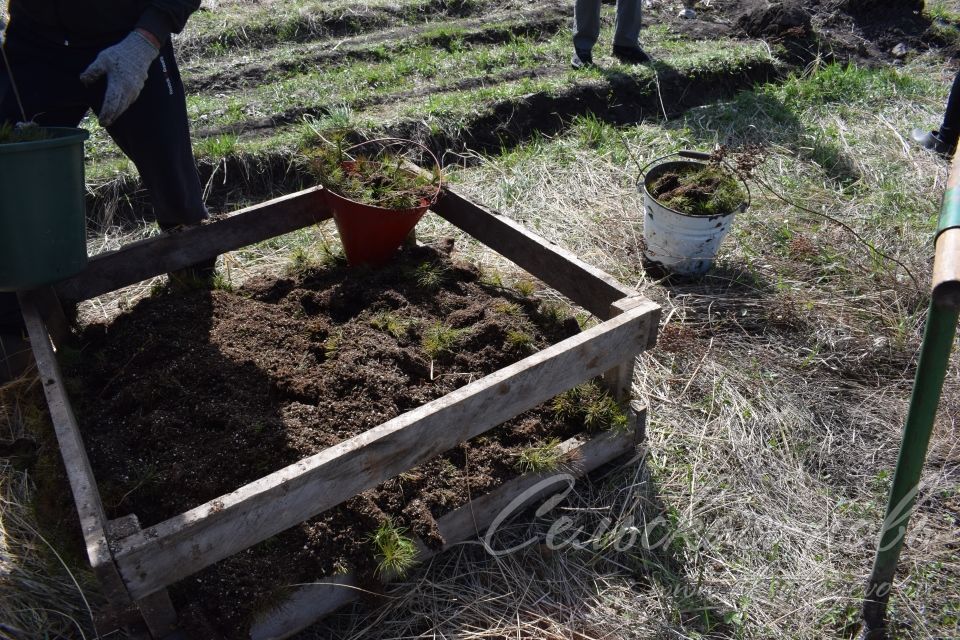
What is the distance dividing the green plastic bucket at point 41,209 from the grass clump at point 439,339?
1346 mm

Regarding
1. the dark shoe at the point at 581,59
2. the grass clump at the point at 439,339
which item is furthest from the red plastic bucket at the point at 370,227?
the dark shoe at the point at 581,59

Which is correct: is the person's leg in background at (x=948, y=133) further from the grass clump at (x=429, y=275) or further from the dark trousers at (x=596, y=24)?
the grass clump at (x=429, y=275)

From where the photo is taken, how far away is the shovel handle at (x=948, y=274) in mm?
1538

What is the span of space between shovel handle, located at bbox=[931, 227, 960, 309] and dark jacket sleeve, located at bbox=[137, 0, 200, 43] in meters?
2.84

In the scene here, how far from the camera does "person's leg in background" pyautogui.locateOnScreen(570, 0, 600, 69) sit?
682cm

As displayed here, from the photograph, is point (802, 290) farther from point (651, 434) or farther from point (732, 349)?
point (651, 434)

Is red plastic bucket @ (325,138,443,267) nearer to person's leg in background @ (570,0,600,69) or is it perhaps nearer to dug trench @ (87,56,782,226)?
dug trench @ (87,56,782,226)

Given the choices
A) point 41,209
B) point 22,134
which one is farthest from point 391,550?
point 22,134

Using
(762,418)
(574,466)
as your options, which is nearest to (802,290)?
(762,418)

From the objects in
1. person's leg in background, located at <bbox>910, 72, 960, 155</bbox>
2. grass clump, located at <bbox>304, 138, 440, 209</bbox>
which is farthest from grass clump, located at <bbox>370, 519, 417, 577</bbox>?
person's leg in background, located at <bbox>910, 72, 960, 155</bbox>

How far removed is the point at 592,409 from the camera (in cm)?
274

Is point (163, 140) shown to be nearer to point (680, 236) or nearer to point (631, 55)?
point (680, 236)

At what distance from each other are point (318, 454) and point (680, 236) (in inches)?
104

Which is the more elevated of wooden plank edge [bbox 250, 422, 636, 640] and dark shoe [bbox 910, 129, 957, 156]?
wooden plank edge [bbox 250, 422, 636, 640]
